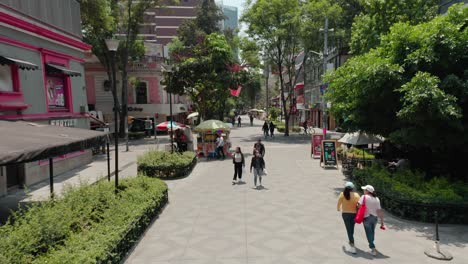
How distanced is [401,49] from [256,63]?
2404 cm

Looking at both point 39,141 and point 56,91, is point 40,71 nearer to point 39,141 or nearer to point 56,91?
point 56,91

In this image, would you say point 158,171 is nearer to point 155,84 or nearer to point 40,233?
point 40,233

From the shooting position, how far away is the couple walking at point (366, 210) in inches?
288

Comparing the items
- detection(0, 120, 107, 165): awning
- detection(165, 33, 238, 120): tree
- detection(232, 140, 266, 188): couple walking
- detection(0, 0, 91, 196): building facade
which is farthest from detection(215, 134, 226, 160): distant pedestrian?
detection(0, 120, 107, 165): awning

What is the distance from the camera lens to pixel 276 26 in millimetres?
32938

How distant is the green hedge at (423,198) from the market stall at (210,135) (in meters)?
11.5

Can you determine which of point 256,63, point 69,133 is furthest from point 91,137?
point 256,63

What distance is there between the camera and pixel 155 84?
41.3 m

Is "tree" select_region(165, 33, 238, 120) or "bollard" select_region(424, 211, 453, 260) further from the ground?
"tree" select_region(165, 33, 238, 120)

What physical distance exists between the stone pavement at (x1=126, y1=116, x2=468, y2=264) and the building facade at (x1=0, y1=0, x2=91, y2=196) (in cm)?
710

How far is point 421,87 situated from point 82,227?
896 cm

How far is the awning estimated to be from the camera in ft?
24.1

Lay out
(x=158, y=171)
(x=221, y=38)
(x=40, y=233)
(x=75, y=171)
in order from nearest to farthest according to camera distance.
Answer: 1. (x=40, y=233)
2. (x=158, y=171)
3. (x=75, y=171)
4. (x=221, y=38)

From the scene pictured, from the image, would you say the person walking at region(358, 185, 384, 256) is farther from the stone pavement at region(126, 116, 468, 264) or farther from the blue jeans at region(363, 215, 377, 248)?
the stone pavement at region(126, 116, 468, 264)
